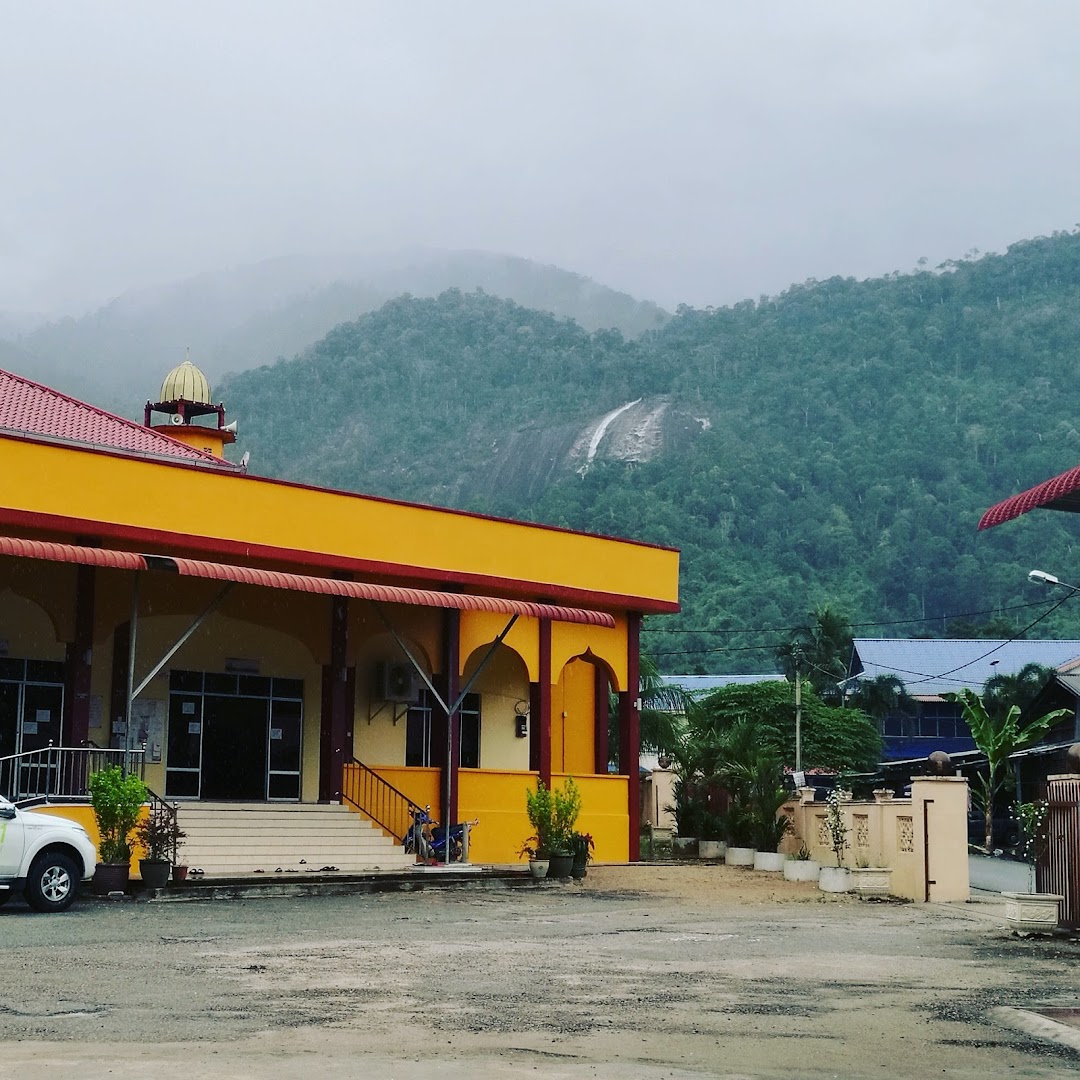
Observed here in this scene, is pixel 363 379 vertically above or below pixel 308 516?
above

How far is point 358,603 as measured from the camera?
88.7ft

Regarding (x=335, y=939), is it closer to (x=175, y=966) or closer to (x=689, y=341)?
(x=175, y=966)

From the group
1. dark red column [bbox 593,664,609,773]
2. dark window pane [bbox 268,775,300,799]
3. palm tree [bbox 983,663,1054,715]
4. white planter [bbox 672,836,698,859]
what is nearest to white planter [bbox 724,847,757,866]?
white planter [bbox 672,836,698,859]

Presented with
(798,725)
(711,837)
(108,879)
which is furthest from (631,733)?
(798,725)

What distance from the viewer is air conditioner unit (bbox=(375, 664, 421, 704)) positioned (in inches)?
1066

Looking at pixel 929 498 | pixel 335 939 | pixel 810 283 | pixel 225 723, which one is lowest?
pixel 335 939

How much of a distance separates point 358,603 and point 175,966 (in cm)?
1514

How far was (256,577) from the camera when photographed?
71.2 feet

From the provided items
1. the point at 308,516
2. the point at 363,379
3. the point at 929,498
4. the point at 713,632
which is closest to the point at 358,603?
the point at 308,516

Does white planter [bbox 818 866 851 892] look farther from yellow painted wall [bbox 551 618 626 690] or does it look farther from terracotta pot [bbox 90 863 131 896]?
terracotta pot [bbox 90 863 131 896]

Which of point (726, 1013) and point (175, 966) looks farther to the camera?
point (175, 966)

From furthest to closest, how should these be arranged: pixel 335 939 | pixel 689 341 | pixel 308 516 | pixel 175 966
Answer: pixel 689 341 → pixel 308 516 → pixel 335 939 → pixel 175 966

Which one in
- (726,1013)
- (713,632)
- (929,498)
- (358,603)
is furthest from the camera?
(929,498)

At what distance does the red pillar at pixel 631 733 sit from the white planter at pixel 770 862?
95.1 inches
